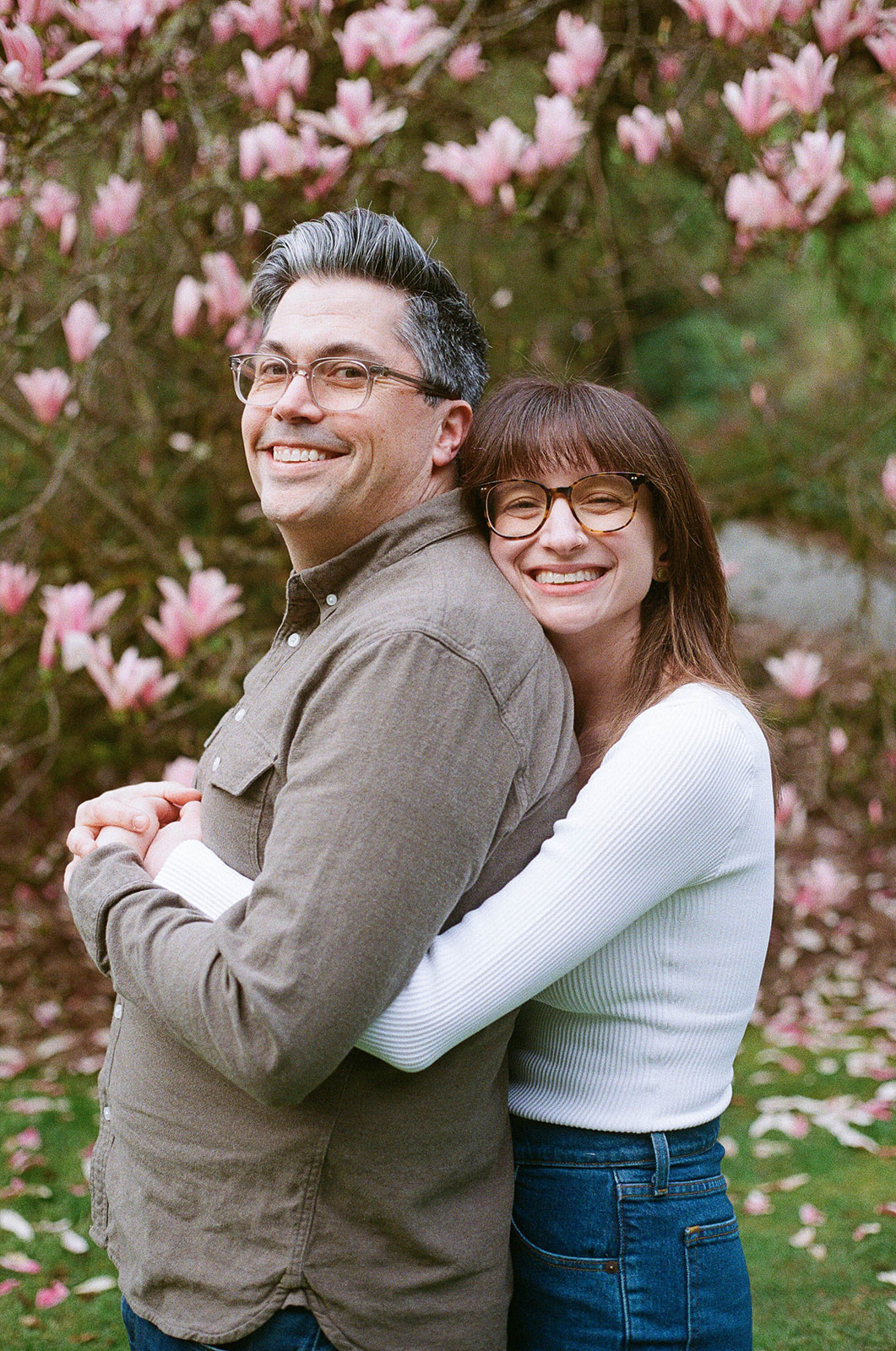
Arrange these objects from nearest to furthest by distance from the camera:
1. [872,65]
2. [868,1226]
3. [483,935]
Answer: [483,935]
[868,1226]
[872,65]

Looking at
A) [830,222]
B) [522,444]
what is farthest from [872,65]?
[522,444]

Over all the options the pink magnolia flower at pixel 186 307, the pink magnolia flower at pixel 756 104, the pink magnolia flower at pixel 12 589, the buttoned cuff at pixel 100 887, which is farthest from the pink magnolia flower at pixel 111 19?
the buttoned cuff at pixel 100 887

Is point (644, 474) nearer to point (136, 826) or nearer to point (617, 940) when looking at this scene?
point (617, 940)

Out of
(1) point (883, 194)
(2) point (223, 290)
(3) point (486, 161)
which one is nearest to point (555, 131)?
(3) point (486, 161)

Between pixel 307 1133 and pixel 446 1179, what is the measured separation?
19 cm

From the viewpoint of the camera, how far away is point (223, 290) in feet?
9.98

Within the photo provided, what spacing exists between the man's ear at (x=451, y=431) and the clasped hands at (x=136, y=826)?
0.60 m

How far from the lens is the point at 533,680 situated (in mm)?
1468

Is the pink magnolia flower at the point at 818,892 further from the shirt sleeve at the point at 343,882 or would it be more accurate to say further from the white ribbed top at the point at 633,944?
the shirt sleeve at the point at 343,882

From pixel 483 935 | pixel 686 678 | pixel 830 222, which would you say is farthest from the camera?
pixel 830 222

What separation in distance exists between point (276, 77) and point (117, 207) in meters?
0.53

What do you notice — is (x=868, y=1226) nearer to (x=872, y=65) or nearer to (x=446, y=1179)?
(x=446, y=1179)

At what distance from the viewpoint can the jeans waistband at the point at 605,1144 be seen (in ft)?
5.14

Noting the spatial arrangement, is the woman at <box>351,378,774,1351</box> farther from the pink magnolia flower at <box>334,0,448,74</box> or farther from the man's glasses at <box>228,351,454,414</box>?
the pink magnolia flower at <box>334,0,448,74</box>
